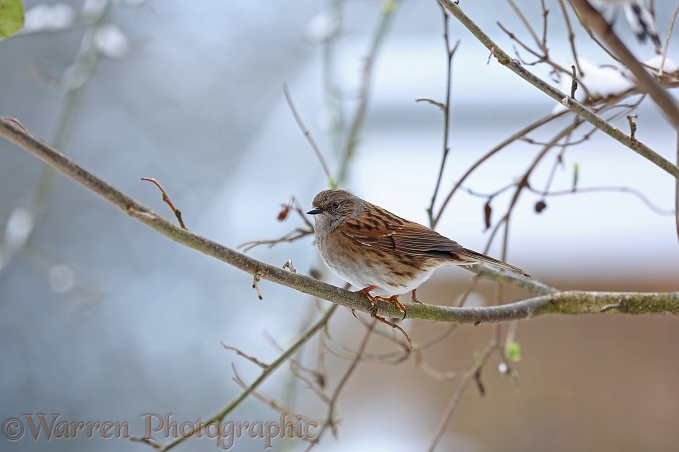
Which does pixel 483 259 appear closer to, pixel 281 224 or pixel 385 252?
pixel 385 252

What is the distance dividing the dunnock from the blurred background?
0.80 m

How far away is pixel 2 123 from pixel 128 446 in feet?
7.98

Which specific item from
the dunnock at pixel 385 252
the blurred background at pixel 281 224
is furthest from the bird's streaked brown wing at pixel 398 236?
the blurred background at pixel 281 224

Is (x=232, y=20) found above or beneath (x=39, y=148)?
above

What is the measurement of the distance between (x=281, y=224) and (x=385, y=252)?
178 centimetres

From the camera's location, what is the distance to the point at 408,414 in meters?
3.16

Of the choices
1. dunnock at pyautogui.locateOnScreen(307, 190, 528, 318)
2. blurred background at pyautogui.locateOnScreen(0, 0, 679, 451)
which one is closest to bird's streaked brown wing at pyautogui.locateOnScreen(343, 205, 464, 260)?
dunnock at pyautogui.locateOnScreen(307, 190, 528, 318)

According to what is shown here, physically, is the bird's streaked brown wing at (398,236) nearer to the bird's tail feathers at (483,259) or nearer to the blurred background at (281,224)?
the bird's tail feathers at (483,259)

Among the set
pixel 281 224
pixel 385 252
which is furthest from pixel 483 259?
pixel 281 224

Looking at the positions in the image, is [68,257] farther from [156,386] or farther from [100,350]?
[156,386]

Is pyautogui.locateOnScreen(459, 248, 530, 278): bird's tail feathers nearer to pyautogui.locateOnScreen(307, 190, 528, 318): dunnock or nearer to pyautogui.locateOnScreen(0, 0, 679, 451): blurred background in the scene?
pyautogui.locateOnScreen(307, 190, 528, 318): dunnock

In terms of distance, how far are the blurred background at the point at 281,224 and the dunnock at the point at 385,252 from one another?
0.80 metres

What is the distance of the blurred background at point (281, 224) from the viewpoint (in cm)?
277

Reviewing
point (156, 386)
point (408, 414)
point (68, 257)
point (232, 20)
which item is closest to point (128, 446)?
point (156, 386)
